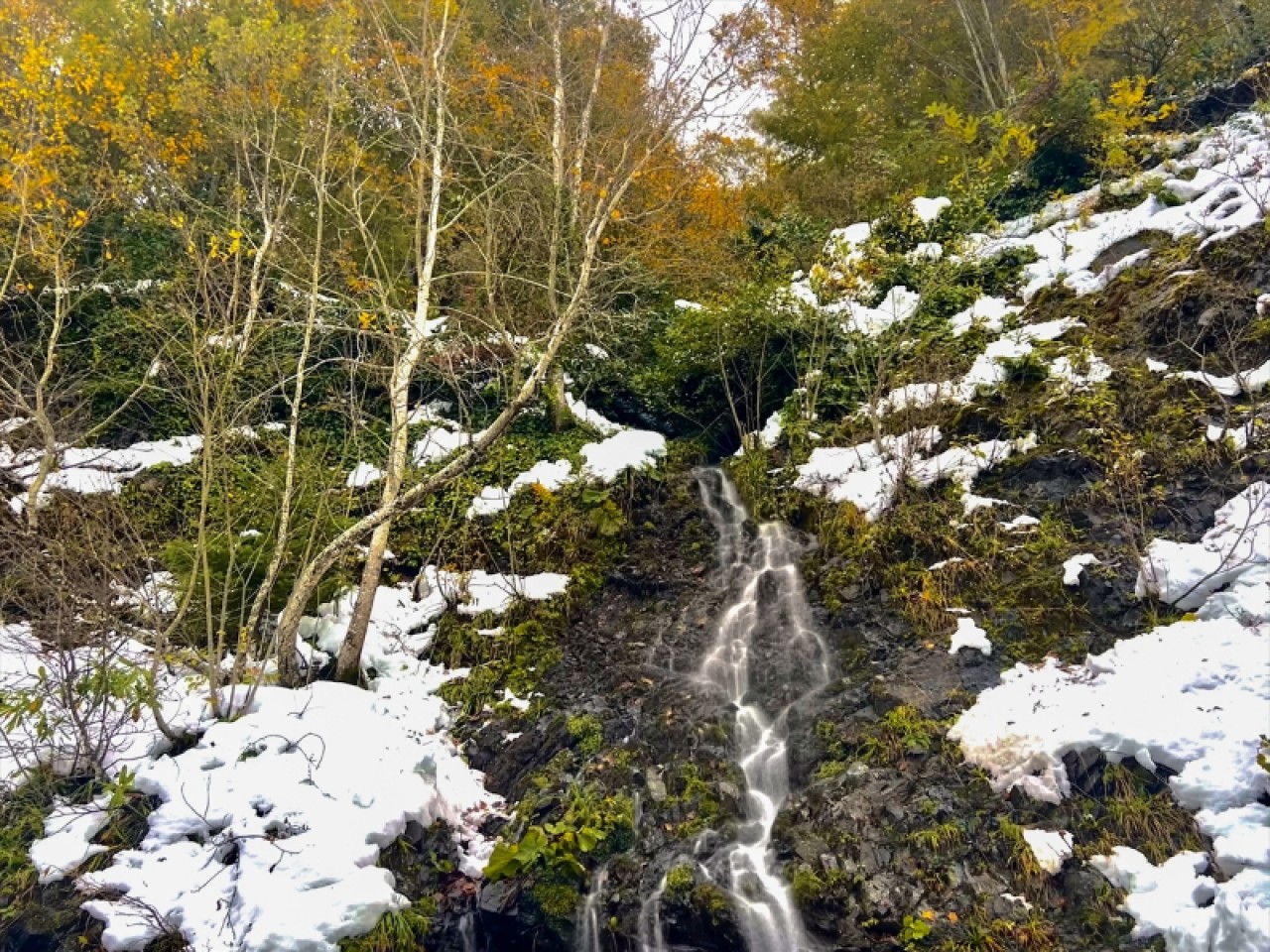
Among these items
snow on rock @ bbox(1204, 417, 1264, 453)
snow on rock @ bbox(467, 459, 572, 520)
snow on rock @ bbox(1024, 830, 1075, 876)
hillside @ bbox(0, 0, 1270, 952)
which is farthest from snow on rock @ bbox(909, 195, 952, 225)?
snow on rock @ bbox(1024, 830, 1075, 876)

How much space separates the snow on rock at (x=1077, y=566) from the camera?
21.4ft

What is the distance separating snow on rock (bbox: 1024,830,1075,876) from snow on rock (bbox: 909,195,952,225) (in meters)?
10.4

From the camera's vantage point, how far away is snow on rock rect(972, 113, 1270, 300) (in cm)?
894

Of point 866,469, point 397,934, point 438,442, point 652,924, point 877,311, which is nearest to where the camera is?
point 397,934

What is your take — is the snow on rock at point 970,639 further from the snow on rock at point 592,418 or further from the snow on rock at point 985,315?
the snow on rock at point 592,418

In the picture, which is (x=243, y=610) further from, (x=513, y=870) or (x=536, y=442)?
(x=536, y=442)

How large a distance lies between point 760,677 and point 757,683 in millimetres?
80

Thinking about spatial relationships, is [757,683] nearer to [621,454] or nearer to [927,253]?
[621,454]

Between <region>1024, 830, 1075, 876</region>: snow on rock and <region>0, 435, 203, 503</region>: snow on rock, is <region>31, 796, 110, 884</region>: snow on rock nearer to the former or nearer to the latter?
<region>0, 435, 203, 503</region>: snow on rock

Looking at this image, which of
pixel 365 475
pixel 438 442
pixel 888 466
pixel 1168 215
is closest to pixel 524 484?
pixel 438 442

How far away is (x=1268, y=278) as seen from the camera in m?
7.81

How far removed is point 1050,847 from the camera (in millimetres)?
4805

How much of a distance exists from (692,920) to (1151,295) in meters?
8.66

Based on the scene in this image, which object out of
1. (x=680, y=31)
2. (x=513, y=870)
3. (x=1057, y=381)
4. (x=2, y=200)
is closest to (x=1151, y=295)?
(x=1057, y=381)
